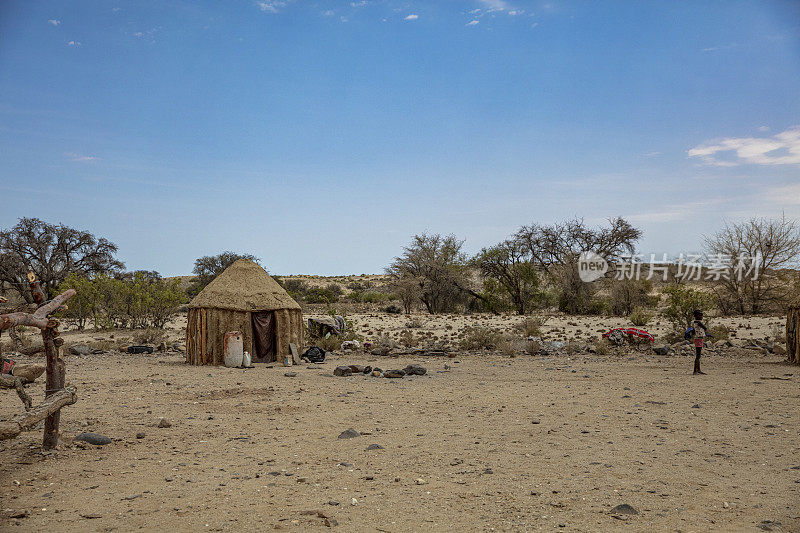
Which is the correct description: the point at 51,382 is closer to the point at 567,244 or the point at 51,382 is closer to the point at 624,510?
the point at 624,510

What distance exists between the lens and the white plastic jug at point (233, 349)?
15.5 metres

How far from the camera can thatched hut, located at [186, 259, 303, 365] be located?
15.8 meters

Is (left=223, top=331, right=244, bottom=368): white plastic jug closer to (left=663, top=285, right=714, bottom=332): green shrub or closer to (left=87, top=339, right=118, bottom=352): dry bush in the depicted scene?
(left=87, top=339, right=118, bottom=352): dry bush

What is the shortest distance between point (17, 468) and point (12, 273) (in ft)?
115

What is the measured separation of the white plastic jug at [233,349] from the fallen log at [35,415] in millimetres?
8586

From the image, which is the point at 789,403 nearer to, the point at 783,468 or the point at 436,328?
the point at 783,468

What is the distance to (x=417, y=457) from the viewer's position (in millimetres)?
6938

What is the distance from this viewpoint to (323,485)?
19.5 feet

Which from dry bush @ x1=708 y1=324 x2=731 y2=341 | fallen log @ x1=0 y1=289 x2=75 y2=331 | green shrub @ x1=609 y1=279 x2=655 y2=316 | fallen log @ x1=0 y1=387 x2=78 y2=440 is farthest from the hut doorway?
green shrub @ x1=609 y1=279 x2=655 y2=316

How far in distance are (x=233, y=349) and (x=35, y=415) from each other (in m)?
9.51

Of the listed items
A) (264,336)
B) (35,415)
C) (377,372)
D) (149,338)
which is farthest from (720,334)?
(149,338)

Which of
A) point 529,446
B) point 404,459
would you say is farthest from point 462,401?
point 404,459

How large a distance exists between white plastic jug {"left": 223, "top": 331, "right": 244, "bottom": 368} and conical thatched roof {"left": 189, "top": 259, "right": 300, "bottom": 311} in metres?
0.76

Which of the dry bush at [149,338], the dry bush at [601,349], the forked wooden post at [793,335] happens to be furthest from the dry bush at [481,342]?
the dry bush at [149,338]
